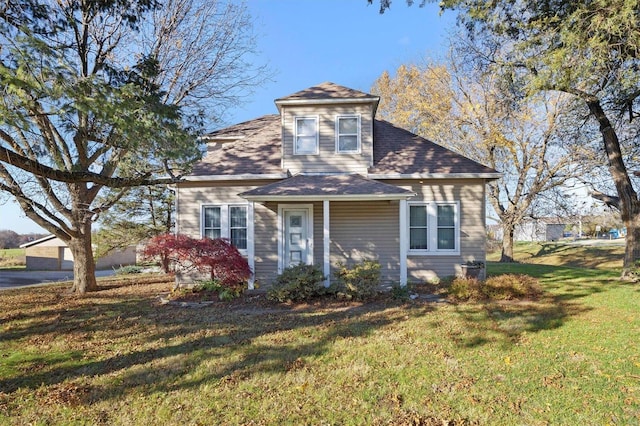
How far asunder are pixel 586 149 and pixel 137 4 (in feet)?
61.2

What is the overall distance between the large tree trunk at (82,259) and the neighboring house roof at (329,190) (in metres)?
4.89

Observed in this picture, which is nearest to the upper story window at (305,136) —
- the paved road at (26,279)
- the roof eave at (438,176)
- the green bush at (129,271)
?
the roof eave at (438,176)

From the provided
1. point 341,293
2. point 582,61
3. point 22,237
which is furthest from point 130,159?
point 22,237

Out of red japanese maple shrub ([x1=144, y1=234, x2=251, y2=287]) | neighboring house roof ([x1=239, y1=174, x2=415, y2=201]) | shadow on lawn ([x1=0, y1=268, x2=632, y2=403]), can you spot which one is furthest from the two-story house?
shadow on lawn ([x1=0, y1=268, x2=632, y2=403])

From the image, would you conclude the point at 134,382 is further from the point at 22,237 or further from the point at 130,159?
the point at 22,237

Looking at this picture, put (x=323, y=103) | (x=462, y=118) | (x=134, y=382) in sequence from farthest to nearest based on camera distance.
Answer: (x=462, y=118) → (x=323, y=103) → (x=134, y=382)

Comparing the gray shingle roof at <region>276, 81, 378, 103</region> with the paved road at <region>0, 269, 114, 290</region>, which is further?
the paved road at <region>0, 269, 114, 290</region>

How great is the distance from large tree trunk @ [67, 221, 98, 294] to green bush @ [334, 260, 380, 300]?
7.30 meters

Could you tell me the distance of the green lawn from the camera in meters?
3.54

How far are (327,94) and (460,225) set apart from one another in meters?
5.49

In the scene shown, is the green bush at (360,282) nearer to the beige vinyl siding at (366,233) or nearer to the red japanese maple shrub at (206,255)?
the beige vinyl siding at (366,233)

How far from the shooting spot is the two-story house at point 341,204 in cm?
1055

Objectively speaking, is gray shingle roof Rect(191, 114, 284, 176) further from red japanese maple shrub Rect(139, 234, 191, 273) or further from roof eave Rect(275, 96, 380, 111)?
red japanese maple shrub Rect(139, 234, 191, 273)

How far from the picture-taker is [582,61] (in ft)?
26.6
